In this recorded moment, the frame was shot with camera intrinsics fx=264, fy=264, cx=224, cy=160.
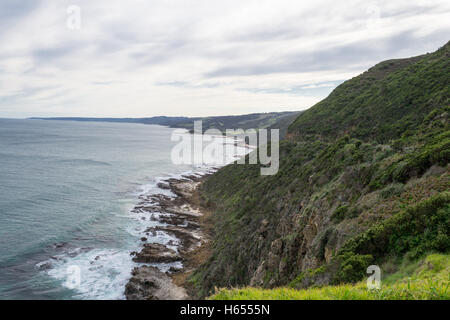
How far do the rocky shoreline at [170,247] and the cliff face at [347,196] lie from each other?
2.55 meters

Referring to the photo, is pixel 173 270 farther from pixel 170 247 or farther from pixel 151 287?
pixel 170 247

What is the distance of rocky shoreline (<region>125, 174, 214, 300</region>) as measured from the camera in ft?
78.5

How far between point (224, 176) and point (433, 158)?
45792 mm

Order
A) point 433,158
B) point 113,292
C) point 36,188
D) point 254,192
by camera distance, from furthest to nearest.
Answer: point 36,188 → point 254,192 → point 113,292 → point 433,158

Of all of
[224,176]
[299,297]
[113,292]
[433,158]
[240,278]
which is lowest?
[113,292]

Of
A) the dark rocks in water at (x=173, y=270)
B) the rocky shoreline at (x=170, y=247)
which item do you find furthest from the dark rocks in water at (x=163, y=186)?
the dark rocks in water at (x=173, y=270)

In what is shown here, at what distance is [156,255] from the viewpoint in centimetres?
2972

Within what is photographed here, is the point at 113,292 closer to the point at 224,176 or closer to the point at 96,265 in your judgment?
the point at 96,265

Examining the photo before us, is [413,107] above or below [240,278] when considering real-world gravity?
above

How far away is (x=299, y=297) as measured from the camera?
5246 mm

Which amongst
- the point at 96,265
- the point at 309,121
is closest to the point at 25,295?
the point at 96,265

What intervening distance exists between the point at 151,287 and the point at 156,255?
5649mm
